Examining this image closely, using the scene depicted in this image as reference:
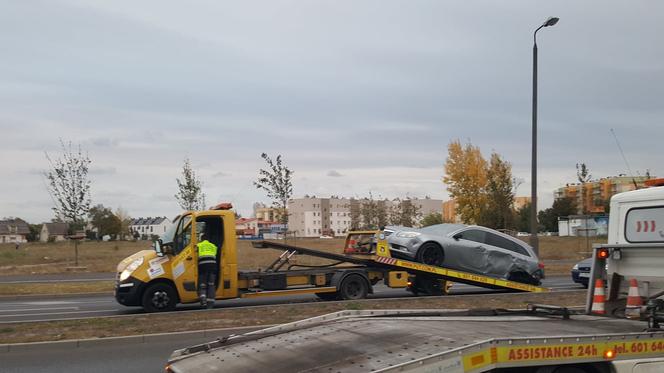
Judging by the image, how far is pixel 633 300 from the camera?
6.33 m

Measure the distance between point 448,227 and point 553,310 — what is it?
1050cm

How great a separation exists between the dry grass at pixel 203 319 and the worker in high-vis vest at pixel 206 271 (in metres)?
0.96

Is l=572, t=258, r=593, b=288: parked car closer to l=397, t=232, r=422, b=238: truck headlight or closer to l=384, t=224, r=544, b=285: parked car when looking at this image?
l=384, t=224, r=544, b=285: parked car

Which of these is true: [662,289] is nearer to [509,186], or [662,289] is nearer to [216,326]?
[216,326]

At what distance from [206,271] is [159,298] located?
1.13 meters

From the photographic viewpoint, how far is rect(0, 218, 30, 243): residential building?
394 feet

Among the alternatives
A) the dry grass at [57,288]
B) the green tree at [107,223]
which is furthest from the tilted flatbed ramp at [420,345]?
the green tree at [107,223]

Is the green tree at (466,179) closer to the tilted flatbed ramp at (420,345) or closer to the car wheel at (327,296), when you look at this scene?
the car wheel at (327,296)

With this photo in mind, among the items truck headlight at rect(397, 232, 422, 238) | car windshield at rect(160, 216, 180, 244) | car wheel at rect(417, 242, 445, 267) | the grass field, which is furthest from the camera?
the grass field

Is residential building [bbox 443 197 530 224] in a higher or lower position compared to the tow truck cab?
higher

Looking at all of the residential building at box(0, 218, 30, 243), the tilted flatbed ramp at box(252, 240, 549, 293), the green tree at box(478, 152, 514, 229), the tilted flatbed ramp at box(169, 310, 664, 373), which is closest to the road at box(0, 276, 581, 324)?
the tilted flatbed ramp at box(252, 240, 549, 293)

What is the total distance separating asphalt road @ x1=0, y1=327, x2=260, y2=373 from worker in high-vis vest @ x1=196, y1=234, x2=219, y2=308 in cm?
343

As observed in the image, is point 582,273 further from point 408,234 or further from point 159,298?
point 159,298

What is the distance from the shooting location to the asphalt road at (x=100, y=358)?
8141 millimetres
